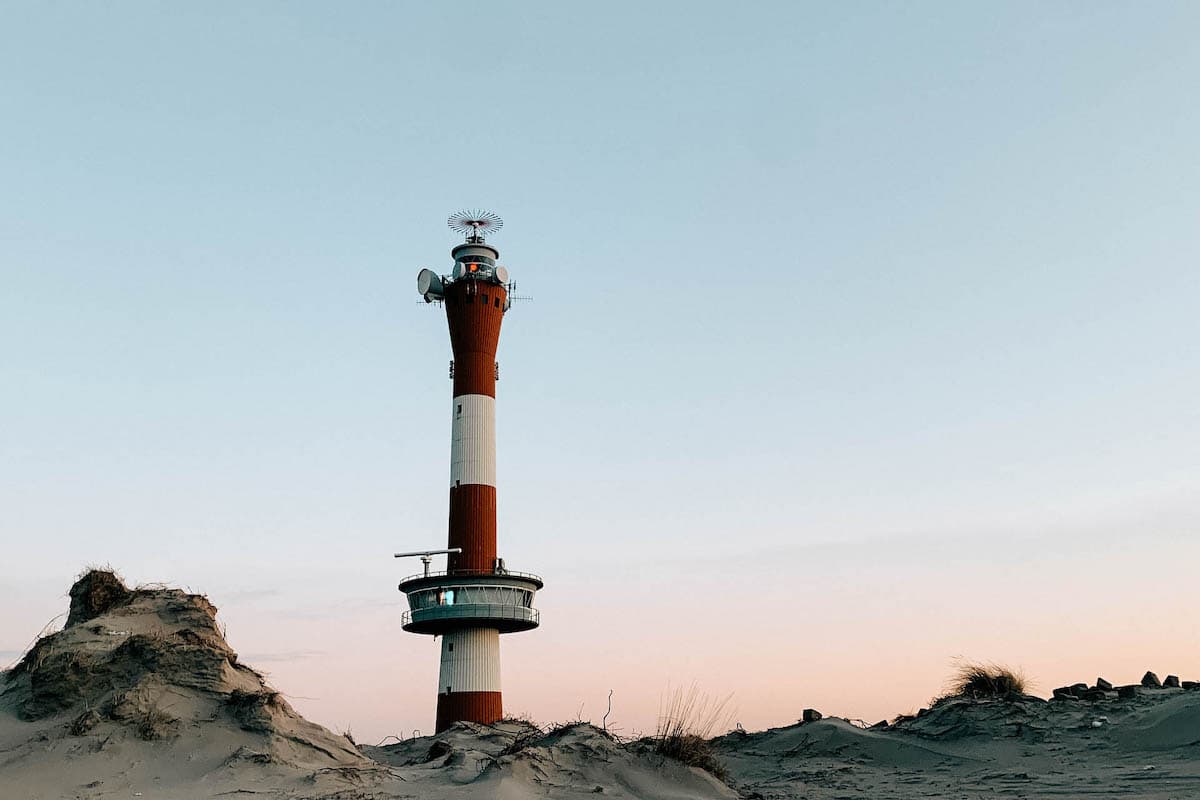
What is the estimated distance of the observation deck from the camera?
45000mm

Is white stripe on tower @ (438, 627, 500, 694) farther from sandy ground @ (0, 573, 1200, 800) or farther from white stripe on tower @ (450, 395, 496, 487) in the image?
sandy ground @ (0, 573, 1200, 800)

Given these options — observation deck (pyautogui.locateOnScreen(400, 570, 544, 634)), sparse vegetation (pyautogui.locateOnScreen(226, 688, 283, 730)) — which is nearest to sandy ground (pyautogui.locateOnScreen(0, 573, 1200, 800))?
sparse vegetation (pyautogui.locateOnScreen(226, 688, 283, 730))

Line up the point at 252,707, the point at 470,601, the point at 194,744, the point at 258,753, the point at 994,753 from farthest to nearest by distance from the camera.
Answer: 1. the point at 470,601
2. the point at 994,753
3. the point at 252,707
4. the point at 194,744
5. the point at 258,753

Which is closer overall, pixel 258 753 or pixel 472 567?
pixel 258 753

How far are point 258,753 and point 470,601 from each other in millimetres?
31026

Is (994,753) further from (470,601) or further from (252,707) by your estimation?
(470,601)

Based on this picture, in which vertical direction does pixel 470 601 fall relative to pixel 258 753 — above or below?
above

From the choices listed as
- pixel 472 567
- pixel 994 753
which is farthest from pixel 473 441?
pixel 994 753

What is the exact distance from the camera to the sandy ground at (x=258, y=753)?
13.8m

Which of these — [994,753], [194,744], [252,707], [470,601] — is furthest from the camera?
[470,601]

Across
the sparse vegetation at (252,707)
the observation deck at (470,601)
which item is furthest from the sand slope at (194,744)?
the observation deck at (470,601)

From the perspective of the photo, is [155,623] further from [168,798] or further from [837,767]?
[837,767]

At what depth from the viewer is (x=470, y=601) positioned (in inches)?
1773

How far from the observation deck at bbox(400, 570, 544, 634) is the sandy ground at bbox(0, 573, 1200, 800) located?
82.3 ft
